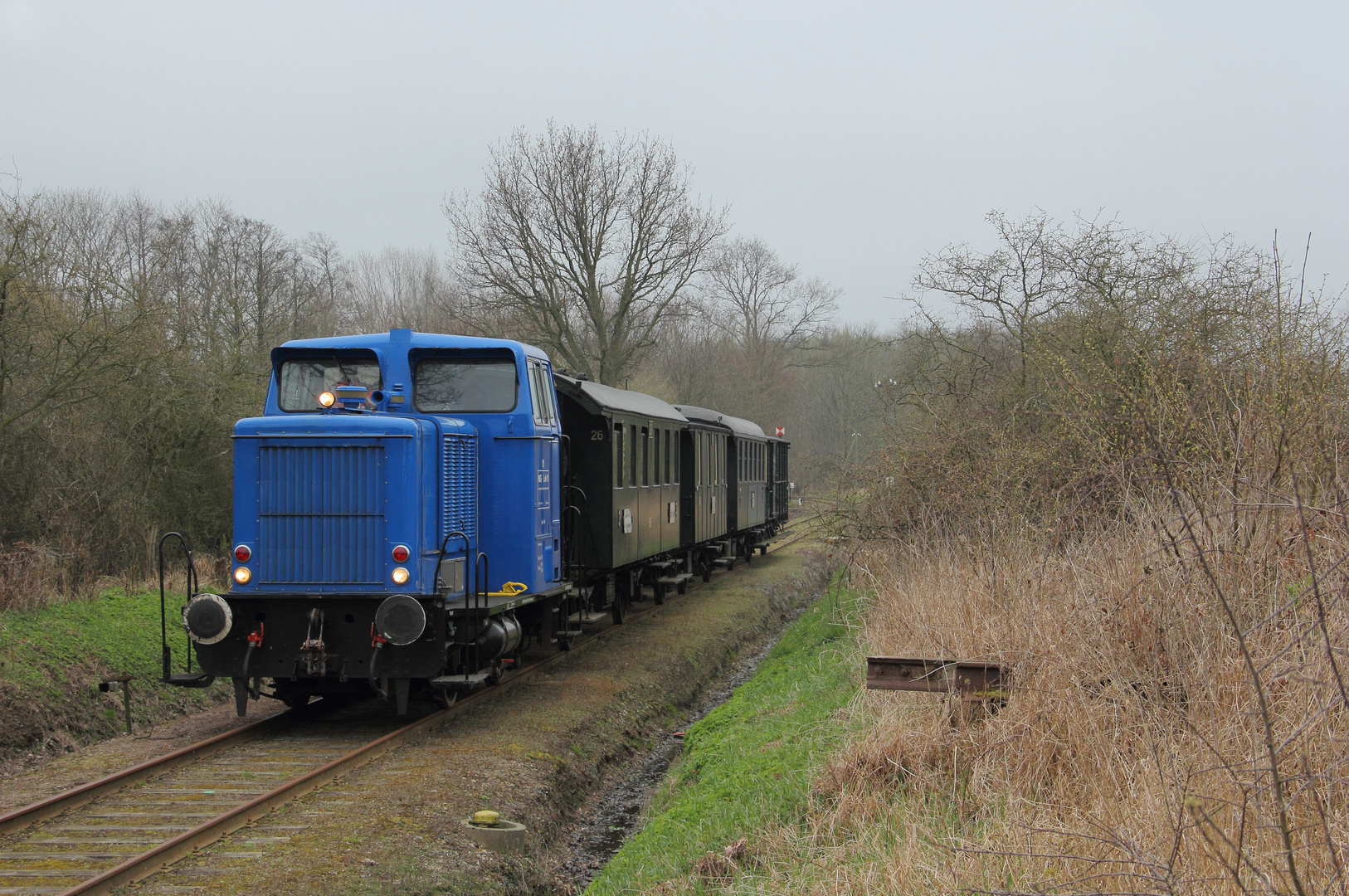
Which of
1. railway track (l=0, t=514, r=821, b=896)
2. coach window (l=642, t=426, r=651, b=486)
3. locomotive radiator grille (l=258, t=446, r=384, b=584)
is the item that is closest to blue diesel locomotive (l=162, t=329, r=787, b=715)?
locomotive radiator grille (l=258, t=446, r=384, b=584)

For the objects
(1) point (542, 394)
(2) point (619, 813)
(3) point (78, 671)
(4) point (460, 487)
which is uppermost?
(1) point (542, 394)

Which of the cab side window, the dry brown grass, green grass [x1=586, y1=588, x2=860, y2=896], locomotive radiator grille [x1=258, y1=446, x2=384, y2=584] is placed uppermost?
the cab side window

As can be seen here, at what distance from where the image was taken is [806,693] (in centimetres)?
944

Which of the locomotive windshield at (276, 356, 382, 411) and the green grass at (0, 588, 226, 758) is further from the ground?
the locomotive windshield at (276, 356, 382, 411)

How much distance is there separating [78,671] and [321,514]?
332 centimetres

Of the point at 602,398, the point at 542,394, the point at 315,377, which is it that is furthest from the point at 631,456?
the point at 315,377

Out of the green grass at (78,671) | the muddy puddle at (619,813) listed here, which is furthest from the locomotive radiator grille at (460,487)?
the green grass at (78,671)

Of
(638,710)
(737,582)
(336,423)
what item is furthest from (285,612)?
(737,582)

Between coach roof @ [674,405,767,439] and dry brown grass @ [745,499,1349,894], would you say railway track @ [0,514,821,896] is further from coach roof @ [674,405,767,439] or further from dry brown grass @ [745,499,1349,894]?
coach roof @ [674,405,767,439]

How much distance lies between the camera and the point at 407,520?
826cm

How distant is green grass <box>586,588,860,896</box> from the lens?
609cm

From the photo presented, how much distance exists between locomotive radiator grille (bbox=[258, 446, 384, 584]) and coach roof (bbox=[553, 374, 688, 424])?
412cm

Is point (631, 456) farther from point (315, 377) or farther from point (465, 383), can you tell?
point (315, 377)

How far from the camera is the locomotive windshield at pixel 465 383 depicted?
9.63 metres
